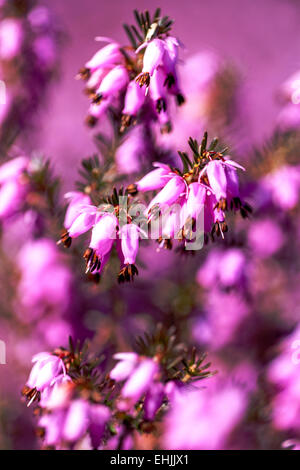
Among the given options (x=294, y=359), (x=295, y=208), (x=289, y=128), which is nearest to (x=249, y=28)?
(x=289, y=128)

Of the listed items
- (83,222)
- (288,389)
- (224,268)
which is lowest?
(288,389)

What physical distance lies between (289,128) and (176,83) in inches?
22.7

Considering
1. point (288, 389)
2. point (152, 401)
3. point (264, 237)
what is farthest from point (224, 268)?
point (152, 401)

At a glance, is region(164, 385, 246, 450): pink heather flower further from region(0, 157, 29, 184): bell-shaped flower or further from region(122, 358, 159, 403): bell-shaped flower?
region(0, 157, 29, 184): bell-shaped flower

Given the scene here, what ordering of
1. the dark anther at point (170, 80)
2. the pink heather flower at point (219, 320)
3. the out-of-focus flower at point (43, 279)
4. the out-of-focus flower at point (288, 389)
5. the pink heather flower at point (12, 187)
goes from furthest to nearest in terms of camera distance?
the pink heather flower at point (219, 320) < the out-of-focus flower at point (43, 279) < the out-of-focus flower at point (288, 389) < the pink heather flower at point (12, 187) < the dark anther at point (170, 80)

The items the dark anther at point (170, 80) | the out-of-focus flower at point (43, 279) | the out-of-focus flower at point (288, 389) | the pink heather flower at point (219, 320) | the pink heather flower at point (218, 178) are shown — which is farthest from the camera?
the pink heather flower at point (219, 320)

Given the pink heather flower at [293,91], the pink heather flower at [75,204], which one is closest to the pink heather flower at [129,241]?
the pink heather flower at [75,204]

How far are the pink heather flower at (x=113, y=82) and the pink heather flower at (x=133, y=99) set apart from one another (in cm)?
2

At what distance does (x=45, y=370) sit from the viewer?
82 cm

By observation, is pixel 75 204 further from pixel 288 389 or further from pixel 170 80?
pixel 288 389

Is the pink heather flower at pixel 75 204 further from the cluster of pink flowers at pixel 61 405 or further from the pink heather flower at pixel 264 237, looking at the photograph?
the pink heather flower at pixel 264 237

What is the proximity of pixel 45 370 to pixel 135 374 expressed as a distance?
158 millimetres

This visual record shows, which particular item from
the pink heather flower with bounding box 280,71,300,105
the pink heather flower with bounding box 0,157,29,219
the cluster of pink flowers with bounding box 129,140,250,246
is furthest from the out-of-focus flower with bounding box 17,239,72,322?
the pink heather flower with bounding box 280,71,300,105

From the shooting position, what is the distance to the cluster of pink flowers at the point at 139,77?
806 millimetres
